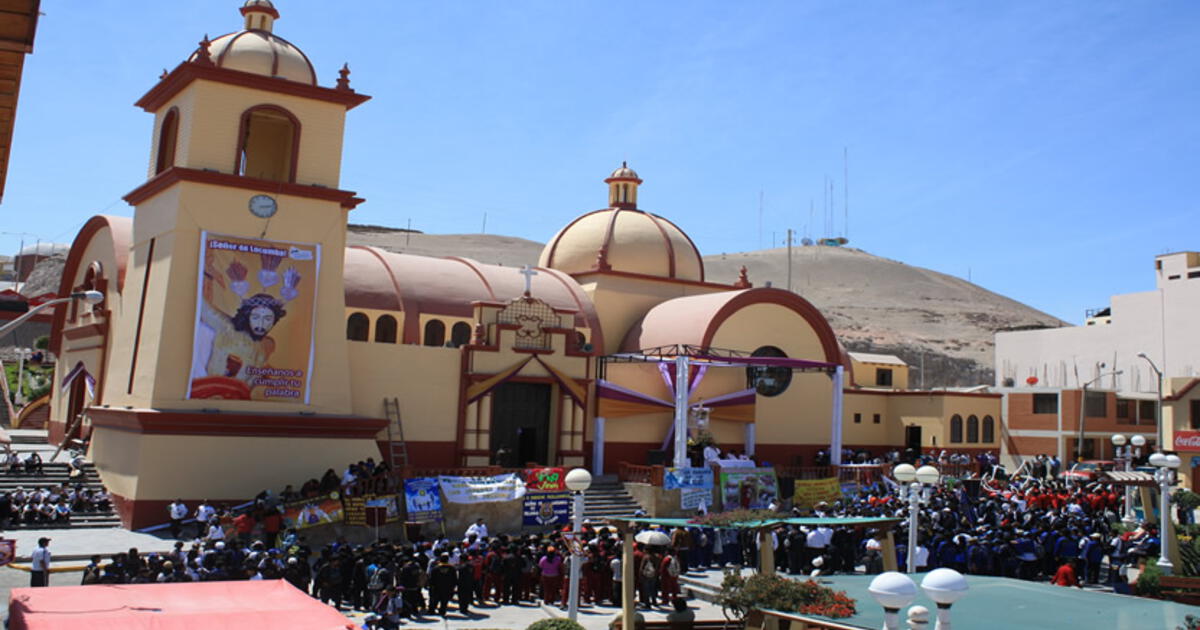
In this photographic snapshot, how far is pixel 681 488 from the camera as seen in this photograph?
27.9 m

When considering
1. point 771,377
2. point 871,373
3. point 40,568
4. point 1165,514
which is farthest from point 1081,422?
point 40,568

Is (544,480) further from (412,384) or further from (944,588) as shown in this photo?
(944,588)

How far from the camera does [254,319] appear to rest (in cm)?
2459

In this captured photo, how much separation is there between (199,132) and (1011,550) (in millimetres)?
20655

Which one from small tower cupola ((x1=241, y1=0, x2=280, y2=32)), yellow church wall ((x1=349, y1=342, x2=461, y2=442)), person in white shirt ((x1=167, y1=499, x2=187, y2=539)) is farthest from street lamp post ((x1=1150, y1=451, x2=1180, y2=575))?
small tower cupola ((x1=241, y1=0, x2=280, y2=32))

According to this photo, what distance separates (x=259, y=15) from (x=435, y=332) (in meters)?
10.4

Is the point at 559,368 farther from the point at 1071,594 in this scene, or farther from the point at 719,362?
the point at 1071,594

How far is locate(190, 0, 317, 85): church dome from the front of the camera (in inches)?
1002

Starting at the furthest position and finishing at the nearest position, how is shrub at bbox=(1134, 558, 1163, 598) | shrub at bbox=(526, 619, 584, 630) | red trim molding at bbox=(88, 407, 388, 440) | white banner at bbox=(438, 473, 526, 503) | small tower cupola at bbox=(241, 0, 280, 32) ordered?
1. small tower cupola at bbox=(241, 0, 280, 32)
2. white banner at bbox=(438, 473, 526, 503)
3. red trim molding at bbox=(88, 407, 388, 440)
4. shrub at bbox=(1134, 558, 1163, 598)
5. shrub at bbox=(526, 619, 584, 630)

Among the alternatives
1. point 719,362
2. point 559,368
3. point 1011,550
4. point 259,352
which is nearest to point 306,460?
point 259,352

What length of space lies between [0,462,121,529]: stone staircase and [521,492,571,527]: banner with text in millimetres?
9348

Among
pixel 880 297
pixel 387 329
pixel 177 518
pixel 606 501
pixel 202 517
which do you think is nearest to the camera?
pixel 202 517

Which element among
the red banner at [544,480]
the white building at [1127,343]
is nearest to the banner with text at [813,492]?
the red banner at [544,480]

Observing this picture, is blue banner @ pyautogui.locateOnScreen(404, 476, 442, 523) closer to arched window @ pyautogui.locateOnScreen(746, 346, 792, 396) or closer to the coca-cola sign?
arched window @ pyautogui.locateOnScreen(746, 346, 792, 396)
